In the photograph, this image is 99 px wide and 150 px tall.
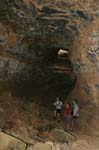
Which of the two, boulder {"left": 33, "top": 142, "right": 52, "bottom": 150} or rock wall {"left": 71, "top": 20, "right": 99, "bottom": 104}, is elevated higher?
rock wall {"left": 71, "top": 20, "right": 99, "bottom": 104}

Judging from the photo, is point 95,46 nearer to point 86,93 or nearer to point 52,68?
point 86,93

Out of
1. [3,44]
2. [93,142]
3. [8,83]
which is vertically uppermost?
[3,44]

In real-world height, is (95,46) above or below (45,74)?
above

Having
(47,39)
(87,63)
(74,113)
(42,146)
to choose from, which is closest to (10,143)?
(42,146)

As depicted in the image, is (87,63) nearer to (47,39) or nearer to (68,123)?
(47,39)

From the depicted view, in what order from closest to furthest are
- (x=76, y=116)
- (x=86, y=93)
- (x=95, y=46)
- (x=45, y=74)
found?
(x=76, y=116) < (x=95, y=46) < (x=86, y=93) < (x=45, y=74)

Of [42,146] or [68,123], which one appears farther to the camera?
[68,123]

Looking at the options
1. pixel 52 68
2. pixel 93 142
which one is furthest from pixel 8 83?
pixel 93 142

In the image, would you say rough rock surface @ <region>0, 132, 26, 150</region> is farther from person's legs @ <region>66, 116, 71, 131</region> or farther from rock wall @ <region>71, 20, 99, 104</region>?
rock wall @ <region>71, 20, 99, 104</region>

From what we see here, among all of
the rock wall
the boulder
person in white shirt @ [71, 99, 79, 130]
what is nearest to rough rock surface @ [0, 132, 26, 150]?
the boulder

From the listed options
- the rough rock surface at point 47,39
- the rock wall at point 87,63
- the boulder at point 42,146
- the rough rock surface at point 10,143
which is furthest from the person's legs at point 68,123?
the rough rock surface at point 47,39

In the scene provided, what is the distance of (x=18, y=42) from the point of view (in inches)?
851

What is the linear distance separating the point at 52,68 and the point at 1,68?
15.8ft

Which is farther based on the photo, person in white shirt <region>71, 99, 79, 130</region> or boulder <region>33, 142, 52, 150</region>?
person in white shirt <region>71, 99, 79, 130</region>
